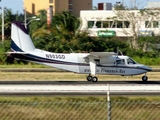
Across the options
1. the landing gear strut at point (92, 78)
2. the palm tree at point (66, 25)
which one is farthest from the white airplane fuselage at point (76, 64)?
the palm tree at point (66, 25)

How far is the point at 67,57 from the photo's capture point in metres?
32.3

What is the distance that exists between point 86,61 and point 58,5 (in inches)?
4069

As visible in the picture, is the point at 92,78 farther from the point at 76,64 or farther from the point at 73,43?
the point at 73,43

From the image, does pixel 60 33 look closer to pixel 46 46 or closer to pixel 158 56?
pixel 46 46

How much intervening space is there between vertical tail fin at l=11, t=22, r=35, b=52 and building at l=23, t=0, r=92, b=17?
97967mm

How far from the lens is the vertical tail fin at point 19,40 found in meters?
33.0

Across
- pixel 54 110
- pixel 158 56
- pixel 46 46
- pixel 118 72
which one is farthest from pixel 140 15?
pixel 54 110

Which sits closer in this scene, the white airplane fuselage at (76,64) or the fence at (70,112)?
the fence at (70,112)

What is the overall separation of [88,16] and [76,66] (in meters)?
56.9

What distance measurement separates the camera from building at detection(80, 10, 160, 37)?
232 feet

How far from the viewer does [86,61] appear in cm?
3291

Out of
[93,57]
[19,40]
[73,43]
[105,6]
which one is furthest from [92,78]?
[105,6]

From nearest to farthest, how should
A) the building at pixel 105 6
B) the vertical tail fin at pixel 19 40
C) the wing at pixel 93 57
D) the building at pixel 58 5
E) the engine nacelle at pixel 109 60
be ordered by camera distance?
the wing at pixel 93 57 → the engine nacelle at pixel 109 60 → the vertical tail fin at pixel 19 40 → the building at pixel 105 6 → the building at pixel 58 5

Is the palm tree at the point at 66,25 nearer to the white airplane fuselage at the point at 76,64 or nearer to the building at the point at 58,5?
the white airplane fuselage at the point at 76,64
